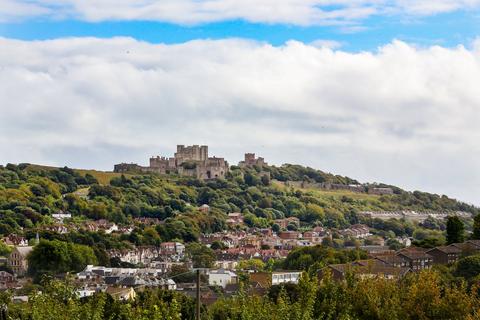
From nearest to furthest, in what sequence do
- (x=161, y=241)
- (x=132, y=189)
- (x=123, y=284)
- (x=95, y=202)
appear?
(x=123, y=284)
(x=161, y=241)
(x=95, y=202)
(x=132, y=189)

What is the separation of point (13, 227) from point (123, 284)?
122 feet

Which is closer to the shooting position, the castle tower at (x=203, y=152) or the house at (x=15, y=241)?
the house at (x=15, y=241)

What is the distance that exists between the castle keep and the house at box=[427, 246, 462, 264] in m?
104

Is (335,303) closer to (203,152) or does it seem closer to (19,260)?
(19,260)

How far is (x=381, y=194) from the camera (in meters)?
183

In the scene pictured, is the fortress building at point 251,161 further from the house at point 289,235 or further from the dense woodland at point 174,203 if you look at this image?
the house at point 289,235

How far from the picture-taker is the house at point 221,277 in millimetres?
72188

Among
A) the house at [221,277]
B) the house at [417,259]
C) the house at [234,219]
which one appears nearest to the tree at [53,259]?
the house at [221,277]

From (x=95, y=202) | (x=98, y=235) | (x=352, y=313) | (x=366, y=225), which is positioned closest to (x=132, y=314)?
(x=352, y=313)

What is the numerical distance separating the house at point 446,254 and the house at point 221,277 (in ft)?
59.1

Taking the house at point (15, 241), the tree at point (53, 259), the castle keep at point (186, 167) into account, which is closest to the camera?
the tree at point (53, 259)

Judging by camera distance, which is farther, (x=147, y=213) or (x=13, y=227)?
(x=147, y=213)

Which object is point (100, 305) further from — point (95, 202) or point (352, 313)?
point (95, 202)

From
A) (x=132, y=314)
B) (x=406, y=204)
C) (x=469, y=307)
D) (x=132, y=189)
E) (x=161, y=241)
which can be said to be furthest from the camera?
(x=406, y=204)
